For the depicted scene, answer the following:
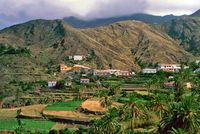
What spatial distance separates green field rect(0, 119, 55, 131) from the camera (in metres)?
85.9

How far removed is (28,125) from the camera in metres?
88.8

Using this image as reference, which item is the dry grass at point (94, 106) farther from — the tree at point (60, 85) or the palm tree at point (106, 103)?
the tree at point (60, 85)

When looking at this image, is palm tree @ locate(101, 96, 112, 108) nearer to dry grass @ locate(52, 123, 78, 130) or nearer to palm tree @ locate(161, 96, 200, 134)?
dry grass @ locate(52, 123, 78, 130)

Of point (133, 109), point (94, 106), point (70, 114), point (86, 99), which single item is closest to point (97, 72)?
point (86, 99)

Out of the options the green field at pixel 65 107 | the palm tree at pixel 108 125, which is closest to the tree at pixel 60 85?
the green field at pixel 65 107

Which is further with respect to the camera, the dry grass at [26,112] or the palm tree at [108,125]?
the dry grass at [26,112]

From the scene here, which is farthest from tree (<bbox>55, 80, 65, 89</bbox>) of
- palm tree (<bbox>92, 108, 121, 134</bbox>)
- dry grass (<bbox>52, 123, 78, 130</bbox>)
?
palm tree (<bbox>92, 108, 121, 134</bbox>)

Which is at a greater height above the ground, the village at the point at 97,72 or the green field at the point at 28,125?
the village at the point at 97,72

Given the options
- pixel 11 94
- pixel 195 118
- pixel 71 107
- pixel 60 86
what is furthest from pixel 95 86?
pixel 195 118

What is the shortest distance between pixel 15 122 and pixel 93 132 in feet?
113

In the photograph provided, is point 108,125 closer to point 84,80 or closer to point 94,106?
point 94,106

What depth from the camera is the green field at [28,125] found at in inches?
3383

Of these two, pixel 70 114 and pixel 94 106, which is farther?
pixel 94 106

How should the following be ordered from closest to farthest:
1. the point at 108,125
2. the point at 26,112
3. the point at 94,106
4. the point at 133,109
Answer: the point at 108,125
the point at 133,109
the point at 94,106
the point at 26,112
